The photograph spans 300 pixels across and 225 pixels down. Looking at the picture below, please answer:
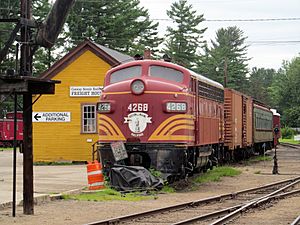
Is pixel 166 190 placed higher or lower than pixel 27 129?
lower

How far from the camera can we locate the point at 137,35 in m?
65.2

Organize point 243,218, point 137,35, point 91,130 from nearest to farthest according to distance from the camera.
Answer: point 243,218
point 91,130
point 137,35

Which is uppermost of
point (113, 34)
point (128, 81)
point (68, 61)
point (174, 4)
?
point (174, 4)

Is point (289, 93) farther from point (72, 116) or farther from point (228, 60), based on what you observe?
point (72, 116)

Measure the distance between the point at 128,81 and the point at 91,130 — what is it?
12309 mm

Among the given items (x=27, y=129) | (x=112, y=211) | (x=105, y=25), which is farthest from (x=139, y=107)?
(x=105, y=25)

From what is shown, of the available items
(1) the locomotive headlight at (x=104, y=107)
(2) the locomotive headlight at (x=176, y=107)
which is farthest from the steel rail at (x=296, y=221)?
(1) the locomotive headlight at (x=104, y=107)

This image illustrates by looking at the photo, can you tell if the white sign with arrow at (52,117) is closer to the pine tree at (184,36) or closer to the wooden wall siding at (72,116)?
the wooden wall siding at (72,116)

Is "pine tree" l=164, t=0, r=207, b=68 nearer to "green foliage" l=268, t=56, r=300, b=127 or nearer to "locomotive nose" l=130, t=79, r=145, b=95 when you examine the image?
"green foliage" l=268, t=56, r=300, b=127

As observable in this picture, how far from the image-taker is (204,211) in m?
13.1

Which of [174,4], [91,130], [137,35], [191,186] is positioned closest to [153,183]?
[191,186]

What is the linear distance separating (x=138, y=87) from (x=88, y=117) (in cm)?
1267

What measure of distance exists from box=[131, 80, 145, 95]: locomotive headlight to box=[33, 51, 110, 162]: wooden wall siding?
12376 millimetres

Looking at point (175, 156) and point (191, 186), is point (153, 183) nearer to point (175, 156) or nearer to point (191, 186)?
point (175, 156)
